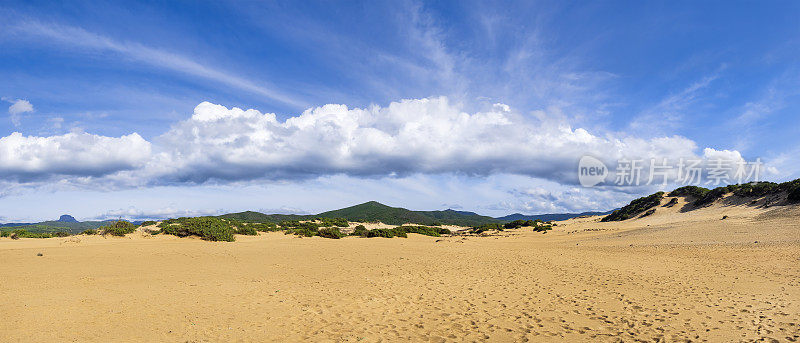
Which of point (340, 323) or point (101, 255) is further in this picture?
point (101, 255)

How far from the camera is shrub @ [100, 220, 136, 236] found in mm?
29984

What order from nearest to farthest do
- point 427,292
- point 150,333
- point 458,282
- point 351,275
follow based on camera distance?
point 150,333, point 427,292, point 458,282, point 351,275

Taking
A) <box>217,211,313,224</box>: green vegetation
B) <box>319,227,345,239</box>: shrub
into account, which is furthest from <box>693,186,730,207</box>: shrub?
<box>217,211,313,224</box>: green vegetation

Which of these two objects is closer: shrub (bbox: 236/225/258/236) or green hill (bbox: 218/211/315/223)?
shrub (bbox: 236/225/258/236)

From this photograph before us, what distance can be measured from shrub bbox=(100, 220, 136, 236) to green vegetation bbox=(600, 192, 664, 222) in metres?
64.1

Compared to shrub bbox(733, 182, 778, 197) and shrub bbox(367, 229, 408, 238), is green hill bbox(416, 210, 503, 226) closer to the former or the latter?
shrub bbox(733, 182, 778, 197)

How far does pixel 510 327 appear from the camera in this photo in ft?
29.0

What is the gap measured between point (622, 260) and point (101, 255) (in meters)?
29.1

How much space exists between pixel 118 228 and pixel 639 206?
2772 inches

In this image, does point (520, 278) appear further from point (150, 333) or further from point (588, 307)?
point (150, 333)

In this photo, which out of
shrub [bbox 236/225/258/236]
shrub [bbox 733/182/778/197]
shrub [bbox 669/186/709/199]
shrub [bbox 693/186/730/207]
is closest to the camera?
shrub [bbox 236/225/258/236]

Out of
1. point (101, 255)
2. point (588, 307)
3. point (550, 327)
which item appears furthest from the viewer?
point (101, 255)

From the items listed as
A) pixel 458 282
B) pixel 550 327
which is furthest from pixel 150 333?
pixel 458 282

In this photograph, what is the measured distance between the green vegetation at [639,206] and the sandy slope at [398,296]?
37.6 m
